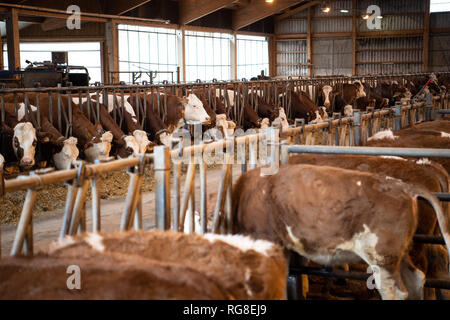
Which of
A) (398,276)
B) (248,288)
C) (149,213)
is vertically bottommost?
(149,213)

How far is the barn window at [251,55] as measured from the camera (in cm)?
3180

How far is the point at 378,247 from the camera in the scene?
3012 millimetres

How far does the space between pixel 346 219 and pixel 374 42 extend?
31037 mm

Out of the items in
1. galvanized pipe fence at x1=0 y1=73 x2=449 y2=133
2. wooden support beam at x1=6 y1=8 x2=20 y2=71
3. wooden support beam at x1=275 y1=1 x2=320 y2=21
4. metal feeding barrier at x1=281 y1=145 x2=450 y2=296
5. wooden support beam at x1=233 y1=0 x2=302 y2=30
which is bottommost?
metal feeding barrier at x1=281 y1=145 x2=450 y2=296

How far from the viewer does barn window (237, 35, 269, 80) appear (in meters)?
31.8

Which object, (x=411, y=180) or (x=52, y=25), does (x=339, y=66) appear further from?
(x=411, y=180)

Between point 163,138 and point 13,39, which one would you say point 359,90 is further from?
point 13,39

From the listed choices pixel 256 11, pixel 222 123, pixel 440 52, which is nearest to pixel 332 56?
pixel 440 52

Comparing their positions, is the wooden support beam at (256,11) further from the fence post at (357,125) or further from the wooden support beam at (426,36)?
the fence post at (357,125)

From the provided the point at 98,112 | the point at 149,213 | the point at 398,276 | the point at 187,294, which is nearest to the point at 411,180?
the point at 398,276

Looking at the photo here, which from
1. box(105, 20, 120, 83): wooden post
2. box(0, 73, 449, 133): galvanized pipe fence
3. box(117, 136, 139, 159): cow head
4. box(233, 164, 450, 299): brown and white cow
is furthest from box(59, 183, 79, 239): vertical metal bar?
box(105, 20, 120, 83): wooden post

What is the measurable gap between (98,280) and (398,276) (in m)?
1.82

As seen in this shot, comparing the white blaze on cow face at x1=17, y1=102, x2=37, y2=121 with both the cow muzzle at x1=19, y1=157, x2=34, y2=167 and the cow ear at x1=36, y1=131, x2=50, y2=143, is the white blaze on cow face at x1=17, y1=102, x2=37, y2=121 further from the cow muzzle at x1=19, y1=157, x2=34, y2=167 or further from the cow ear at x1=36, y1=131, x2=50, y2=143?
the cow muzzle at x1=19, y1=157, x2=34, y2=167

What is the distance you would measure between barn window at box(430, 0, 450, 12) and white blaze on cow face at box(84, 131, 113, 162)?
84.2ft
